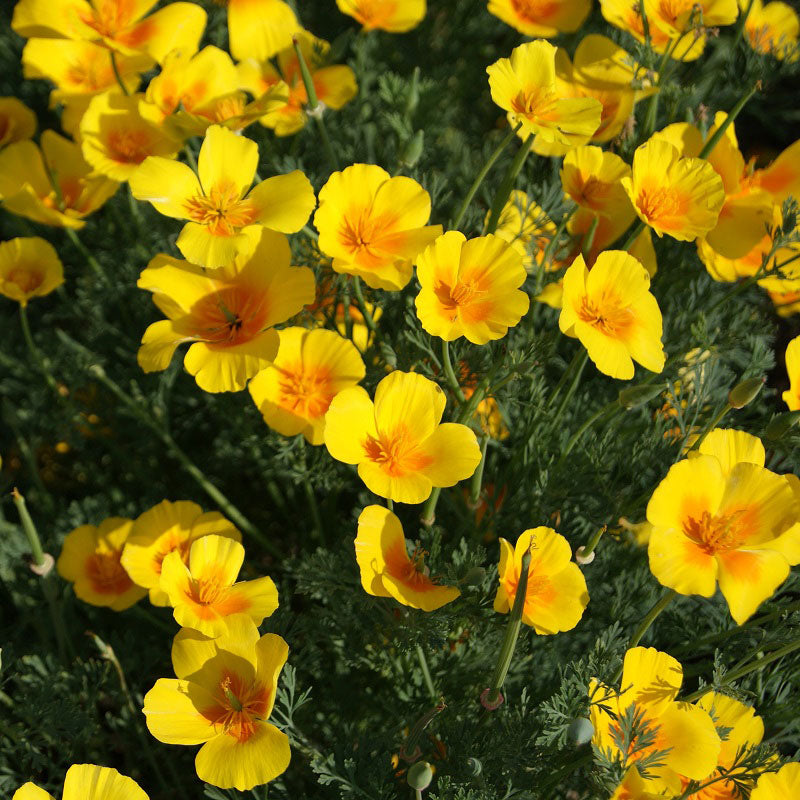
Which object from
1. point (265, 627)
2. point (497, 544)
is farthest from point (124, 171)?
point (497, 544)

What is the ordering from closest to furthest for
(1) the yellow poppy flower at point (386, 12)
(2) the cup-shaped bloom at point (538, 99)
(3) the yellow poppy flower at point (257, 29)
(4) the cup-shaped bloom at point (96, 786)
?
(4) the cup-shaped bloom at point (96, 786) < (2) the cup-shaped bloom at point (538, 99) < (1) the yellow poppy flower at point (386, 12) < (3) the yellow poppy flower at point (257, 29)

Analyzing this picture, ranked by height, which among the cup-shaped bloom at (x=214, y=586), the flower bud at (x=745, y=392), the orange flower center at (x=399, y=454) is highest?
the flower bud at (x=745, y=392)

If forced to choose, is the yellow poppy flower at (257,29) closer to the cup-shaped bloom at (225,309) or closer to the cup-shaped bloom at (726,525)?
the cup-shaped bloom at (225,309)

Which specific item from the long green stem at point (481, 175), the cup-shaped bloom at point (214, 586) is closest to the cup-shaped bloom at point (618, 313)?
the long green stem at point (481, 175)

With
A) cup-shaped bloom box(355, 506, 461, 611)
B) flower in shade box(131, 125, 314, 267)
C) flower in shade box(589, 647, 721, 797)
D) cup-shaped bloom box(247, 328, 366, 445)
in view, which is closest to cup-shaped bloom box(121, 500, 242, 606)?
cup-shaped bloom box(247, 328, 366, 445)

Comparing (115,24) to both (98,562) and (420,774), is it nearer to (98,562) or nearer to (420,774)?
(98,562)

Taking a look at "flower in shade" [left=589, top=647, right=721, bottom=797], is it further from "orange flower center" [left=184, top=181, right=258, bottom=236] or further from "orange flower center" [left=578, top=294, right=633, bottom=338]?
"orange flower center" [left=184, top=181, right=258, bottom=236]

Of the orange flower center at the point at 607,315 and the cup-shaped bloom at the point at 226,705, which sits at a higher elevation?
the orange flower center at the point at 607,315
